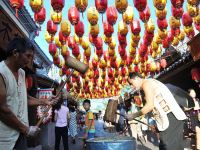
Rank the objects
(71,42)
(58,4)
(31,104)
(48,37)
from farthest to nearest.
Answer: (71,42) → (48,37) → (58,4) → (31,104)

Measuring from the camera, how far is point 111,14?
10.5 meters

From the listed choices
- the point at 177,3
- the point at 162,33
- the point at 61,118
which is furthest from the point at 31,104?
the point at 162,33

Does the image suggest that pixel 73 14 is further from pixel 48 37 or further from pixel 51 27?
pixel 48 37

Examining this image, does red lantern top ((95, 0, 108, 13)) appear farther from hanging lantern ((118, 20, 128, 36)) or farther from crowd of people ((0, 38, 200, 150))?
crowd of people ((0, 38, 200, 150))

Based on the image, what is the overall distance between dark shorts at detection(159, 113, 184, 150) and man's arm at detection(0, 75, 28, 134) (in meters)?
2.33

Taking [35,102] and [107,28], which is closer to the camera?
[35,102]

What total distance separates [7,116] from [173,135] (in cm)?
258

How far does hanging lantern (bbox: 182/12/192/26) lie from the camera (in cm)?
1070

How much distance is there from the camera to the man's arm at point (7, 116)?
2732 millimetres

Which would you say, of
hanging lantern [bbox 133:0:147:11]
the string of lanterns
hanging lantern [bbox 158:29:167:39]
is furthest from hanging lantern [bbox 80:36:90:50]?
hanging lantern [bbox 133:0:147:11]

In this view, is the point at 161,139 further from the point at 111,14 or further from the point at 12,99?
the point at 111,14

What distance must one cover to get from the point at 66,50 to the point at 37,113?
2954 millimetres

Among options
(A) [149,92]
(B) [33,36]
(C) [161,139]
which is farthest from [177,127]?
(B) [33,36]

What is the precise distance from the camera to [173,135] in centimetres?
463
